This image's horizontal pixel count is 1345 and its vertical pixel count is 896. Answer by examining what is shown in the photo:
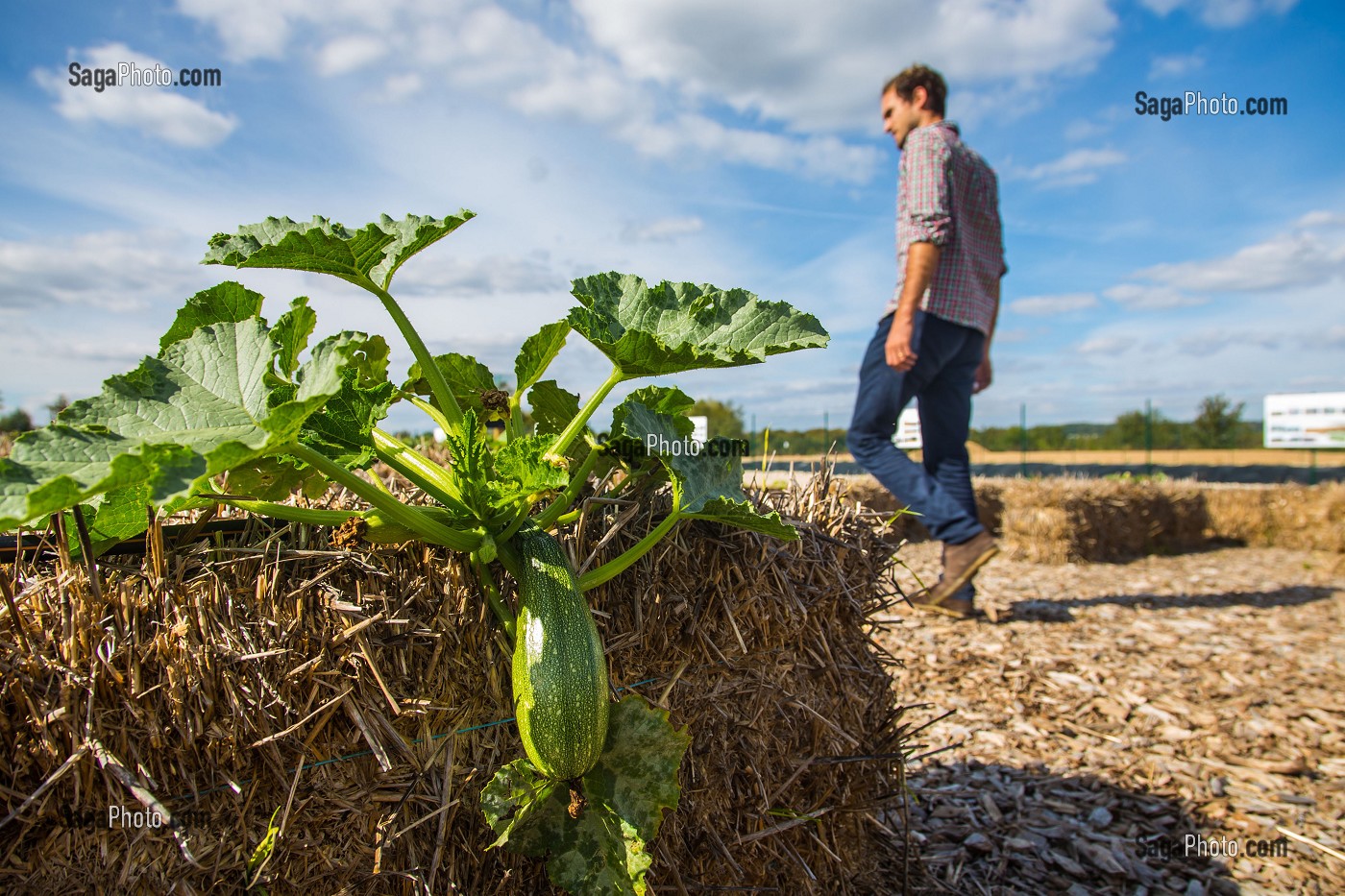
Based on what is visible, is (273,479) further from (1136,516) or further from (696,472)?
(1136,516)

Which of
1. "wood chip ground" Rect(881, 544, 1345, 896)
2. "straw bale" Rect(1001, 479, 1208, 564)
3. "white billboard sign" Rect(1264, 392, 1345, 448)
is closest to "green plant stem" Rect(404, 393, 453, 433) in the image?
"wood chip ground" Rect(881, 544, 1345, 896)

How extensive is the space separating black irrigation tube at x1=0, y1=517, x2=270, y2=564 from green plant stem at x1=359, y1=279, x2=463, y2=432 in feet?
1.26

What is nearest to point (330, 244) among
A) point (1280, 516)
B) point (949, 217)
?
point (949, 217)

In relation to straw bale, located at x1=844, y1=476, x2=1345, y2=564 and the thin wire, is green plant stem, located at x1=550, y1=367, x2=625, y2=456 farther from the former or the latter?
straw bale, located at x1=844, y1=476, x2=1345, y2=564

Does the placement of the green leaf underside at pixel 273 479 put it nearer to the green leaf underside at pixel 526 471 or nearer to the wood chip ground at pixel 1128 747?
the green leaf underside at pixel 526 471

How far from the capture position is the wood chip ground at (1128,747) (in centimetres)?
245

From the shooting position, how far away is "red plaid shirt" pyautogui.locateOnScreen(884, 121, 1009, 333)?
14.1 ft

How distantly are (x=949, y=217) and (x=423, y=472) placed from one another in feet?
11.9

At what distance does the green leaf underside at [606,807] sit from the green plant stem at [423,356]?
2.02 feet

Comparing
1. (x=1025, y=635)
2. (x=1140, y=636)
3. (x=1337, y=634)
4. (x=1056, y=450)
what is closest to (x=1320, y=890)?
(x=1025, y=635)

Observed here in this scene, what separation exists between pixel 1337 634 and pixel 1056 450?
68.0 feet

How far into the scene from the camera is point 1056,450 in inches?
961

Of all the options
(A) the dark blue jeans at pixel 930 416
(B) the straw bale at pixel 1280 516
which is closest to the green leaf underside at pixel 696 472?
(A) the dark blue jeans at pixel 930 416

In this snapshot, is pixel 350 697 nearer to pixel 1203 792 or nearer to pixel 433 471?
pixel 433 471
